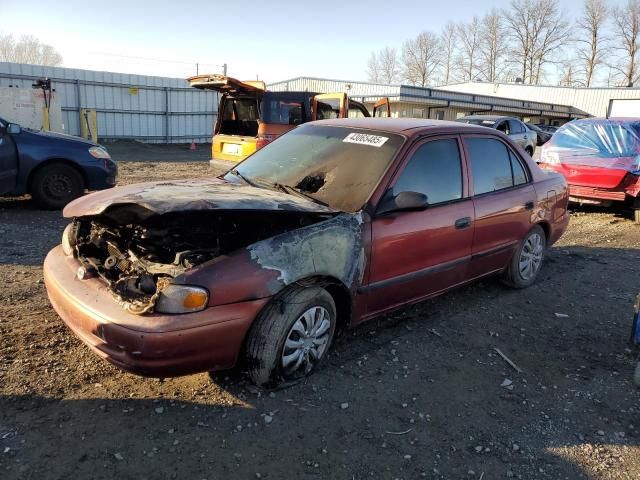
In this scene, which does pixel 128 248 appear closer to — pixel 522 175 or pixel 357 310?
pixel 357 310

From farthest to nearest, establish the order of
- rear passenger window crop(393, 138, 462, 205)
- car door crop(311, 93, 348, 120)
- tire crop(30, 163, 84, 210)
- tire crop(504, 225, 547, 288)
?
car door crop(311, 93, 348, 120), tire crop(30, 163, 84, 210), tire crop(504, 225, 547, 288), rear passenger window crop(393, 138, 462, 205)

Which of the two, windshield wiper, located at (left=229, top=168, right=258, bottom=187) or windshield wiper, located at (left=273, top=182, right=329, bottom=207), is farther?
windshield wiper, located at (left=229, top=168, right=258, bottom=187)

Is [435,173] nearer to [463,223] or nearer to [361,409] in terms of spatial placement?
[463,223]

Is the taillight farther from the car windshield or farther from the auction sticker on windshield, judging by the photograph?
the auction sticker on windshield

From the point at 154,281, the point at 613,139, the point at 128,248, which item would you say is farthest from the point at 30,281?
the point at 613,139

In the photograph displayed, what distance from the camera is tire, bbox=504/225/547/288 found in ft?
16.1

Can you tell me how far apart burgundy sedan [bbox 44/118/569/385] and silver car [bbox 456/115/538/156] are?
1081 cm

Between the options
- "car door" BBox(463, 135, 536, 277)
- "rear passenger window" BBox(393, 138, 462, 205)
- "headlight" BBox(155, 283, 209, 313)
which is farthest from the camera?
"car door" BBox(463, 135, 536, 277)

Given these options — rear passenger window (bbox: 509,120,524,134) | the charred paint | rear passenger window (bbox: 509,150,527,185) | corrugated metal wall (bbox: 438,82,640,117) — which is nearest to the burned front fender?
the charred paint

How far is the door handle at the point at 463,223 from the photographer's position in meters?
3.95

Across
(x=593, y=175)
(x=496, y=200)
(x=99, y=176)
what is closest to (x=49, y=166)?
(x=99, y=176)

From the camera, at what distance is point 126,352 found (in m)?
2.56

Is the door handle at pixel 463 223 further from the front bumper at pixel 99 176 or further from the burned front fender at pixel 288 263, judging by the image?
the front bumper at pixel 99 176

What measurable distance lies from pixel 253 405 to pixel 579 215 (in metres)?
8.21
